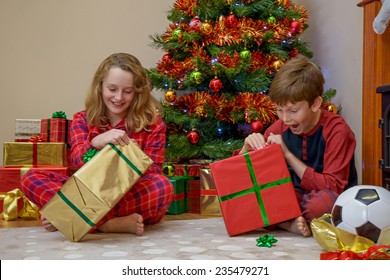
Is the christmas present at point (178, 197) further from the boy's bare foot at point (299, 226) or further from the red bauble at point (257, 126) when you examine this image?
the boy's bare foot at point (299, 226)

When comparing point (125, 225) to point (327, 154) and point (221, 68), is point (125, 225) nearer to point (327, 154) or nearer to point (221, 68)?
point (327, 154)

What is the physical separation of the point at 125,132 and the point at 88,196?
0.33 m

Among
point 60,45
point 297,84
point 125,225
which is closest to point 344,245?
point 297,84

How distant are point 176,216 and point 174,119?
0.47 meters

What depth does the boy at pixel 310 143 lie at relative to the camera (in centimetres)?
154

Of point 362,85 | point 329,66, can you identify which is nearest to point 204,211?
point 362,85

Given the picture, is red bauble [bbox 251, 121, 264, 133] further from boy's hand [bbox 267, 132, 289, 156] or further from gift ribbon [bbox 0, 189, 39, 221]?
gift ribbon [bbox 0, 189, 39, 221]

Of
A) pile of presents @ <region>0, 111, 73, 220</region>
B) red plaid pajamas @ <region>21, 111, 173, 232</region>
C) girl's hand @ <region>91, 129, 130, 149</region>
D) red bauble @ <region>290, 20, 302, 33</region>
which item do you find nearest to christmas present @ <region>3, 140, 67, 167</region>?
pile of presents @ <region>0, 111, 73, 220</region>

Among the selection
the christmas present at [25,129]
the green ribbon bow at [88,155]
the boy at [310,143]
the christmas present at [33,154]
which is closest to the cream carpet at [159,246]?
the boy at [310,143]

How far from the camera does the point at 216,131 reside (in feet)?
7.68

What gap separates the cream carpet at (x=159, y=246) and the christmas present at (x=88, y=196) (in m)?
0.06

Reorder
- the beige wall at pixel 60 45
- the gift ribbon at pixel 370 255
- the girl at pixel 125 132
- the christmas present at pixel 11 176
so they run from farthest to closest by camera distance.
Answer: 1. the beige wall at pixel 60 45
2. the christmas present at pixel 11 176
3. the girl at pixel 125 132
4. the gift ribbon at pixel 370 255

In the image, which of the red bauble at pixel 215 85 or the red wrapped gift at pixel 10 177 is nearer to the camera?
the red wrapped gift at pixel 10 177

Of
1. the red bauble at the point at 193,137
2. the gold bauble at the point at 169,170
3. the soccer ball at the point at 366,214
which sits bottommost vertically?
the soccer ball at the point at 366,214
